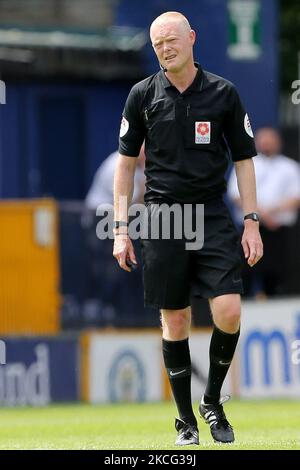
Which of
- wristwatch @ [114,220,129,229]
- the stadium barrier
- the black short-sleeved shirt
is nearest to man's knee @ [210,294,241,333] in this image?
the black short-sleeved shirt

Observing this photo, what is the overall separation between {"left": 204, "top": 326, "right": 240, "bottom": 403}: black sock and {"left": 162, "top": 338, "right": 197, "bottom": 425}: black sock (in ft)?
0.37

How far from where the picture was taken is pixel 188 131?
Answer: 26.9ft

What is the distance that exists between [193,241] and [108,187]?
6.77 m

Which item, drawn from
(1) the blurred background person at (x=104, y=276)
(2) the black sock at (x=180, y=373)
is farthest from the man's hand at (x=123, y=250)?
(1) the blurred background person at (x=104, y=276)

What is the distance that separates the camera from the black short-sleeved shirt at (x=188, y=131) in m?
8.21

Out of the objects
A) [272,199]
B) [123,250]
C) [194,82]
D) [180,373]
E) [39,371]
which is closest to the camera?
[194,82]

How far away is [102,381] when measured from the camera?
13.9 m

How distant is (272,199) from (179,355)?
7.01 metres

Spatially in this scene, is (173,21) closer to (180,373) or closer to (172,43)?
(172,43)

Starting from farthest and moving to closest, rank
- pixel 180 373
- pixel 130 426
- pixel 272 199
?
1. pixel 272 199
2. pixel 130 426
3. pixel 180 373

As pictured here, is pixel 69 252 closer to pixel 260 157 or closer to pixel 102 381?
pixel 102 381

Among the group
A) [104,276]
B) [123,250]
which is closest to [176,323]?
[123,250]

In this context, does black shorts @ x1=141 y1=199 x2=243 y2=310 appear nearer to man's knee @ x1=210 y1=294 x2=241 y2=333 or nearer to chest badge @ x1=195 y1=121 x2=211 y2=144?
man's knee @ x1=210 y1=294 x2=241 y2=333

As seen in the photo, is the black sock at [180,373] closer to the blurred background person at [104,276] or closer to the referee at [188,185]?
the referee at [188,185]
